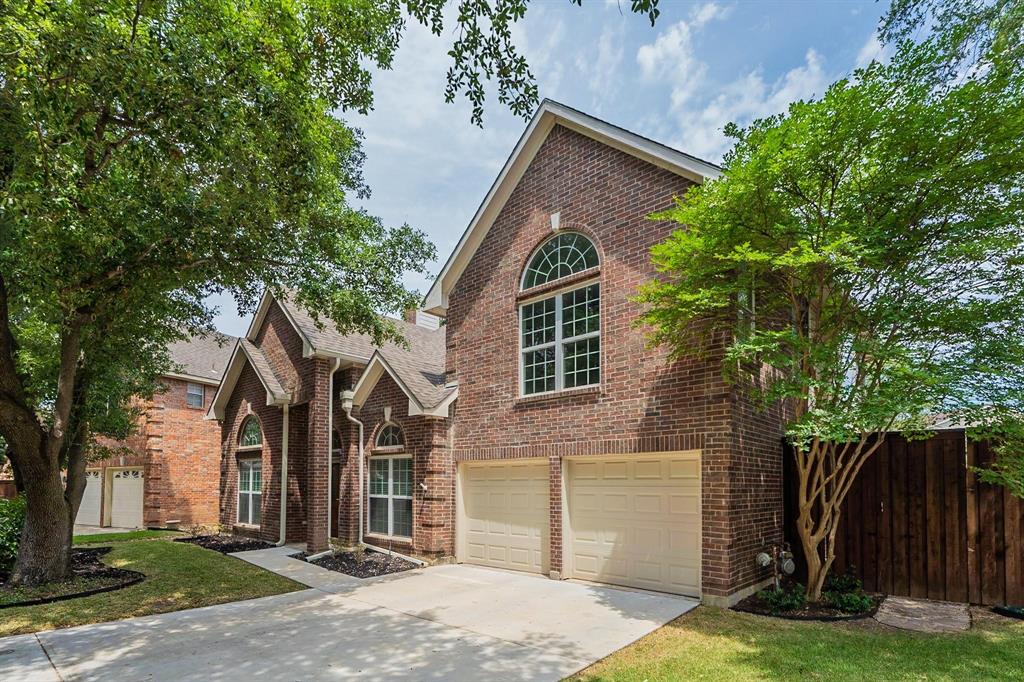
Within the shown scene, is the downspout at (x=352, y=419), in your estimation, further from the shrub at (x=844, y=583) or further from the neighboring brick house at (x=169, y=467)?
the shrub at (x=844, y=583)

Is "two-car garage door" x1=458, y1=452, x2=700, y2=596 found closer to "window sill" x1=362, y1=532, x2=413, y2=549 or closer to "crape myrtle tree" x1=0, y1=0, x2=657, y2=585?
"window sill" x1=362, y1=532, x2=413, y2=549

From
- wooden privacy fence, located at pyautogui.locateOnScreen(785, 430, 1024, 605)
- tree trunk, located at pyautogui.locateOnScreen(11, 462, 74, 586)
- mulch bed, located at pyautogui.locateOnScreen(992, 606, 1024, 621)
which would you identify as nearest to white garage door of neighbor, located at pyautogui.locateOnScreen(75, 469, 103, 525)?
tree trunk, located at pyautogui.locateOnScreen(11, 462, 74, 586)

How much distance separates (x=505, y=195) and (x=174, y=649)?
29.8 feet

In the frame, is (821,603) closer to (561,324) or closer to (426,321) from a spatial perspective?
(561,324)

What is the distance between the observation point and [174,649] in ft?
21.7

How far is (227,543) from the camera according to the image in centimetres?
1497

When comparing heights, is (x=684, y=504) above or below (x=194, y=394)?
below

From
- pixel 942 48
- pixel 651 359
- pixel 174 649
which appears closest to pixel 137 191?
pixel 174 649

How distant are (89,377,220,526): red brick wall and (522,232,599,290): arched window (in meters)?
14.6

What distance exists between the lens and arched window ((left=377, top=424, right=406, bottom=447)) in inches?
506

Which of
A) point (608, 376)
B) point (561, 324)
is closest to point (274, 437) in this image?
point (561, 324)

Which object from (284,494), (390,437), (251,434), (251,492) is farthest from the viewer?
(251,434)

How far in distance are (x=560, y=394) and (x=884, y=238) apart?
17.8 feet

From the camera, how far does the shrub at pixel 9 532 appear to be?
34.6 feet
